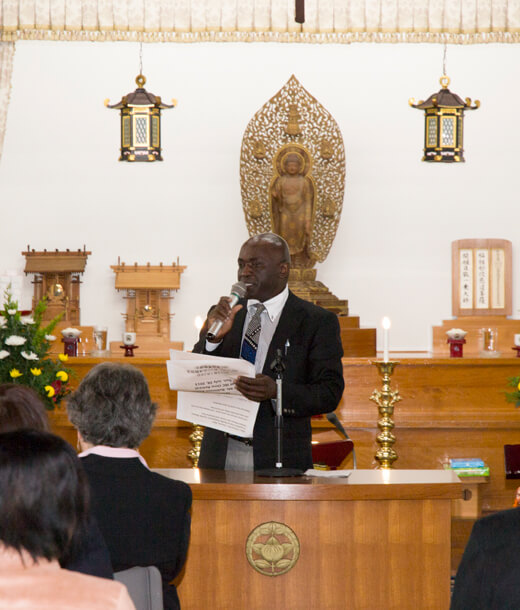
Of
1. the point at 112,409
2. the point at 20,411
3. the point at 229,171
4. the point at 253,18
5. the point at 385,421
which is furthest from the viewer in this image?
the point at 229,171

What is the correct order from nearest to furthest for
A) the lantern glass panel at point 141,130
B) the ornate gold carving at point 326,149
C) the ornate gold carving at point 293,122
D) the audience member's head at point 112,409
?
the audience member's head at point 112,409, the lantern glass panel at point 141,130, the ornate gold carving at point 293,122, the ornate gold carving at point 326,149

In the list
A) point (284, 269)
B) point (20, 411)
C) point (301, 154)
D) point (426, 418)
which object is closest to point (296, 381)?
point (284, 269)

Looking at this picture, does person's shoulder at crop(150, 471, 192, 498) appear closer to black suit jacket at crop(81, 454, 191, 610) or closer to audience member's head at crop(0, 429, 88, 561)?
black suit jacket at crop(81, 454, 191, 610)

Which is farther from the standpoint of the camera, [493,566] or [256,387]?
[256,387]

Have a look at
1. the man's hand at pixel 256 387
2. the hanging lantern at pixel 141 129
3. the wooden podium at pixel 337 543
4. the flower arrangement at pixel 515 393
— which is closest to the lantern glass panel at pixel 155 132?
the hanging lantern at pixel 141 129

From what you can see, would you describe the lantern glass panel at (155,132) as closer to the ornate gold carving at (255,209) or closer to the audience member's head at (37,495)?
the ornate gold carving at (255,209)

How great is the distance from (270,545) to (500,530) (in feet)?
4.37

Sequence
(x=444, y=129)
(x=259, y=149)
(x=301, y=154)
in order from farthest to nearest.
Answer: (x=259, y=149) → (x=301, y=154) → (x=444, y=129)

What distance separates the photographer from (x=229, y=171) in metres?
6.84

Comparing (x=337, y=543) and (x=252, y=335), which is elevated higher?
(x=252, y=335)

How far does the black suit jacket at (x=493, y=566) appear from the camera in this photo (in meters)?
1.09

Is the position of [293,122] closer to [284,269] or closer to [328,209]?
[328,209]

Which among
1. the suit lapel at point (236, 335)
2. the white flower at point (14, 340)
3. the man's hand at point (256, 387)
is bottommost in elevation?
the man's hand at point (256, 387)

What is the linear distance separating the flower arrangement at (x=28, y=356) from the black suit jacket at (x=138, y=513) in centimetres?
258
